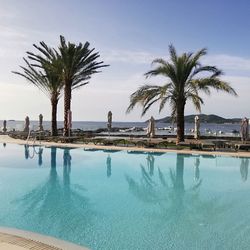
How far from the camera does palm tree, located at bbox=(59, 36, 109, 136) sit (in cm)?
3017

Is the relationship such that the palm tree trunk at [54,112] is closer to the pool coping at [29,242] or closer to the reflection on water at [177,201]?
the reflection on water at [177,201]

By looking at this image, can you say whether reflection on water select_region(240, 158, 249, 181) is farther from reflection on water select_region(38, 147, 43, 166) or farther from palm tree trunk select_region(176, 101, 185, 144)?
reflection on water select_region(38, 147, 43, 166)

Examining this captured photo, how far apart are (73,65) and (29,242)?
25004 mm

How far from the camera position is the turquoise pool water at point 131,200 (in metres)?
7.82

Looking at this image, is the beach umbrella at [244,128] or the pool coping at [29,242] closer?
the pool coping at [29,242]

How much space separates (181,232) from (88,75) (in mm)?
25037

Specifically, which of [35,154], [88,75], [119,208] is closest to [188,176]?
[119,208]

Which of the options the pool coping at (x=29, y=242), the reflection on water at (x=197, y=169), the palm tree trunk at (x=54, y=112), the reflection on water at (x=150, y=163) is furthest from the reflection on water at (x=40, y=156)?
the pool coping at (x=29, y=242)

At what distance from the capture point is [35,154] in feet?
73.2

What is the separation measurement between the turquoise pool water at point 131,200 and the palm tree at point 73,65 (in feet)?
36.6

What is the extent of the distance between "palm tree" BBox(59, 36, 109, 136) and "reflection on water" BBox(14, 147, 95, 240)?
16.7m

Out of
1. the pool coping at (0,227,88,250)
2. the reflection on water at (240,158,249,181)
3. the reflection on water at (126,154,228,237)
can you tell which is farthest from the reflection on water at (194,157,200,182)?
the pool coping at (0,227,88,250)

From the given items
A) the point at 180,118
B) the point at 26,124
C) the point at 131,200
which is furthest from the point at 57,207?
the point at 26,124

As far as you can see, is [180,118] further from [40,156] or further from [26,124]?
[26,124]
